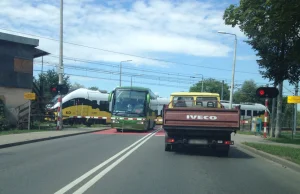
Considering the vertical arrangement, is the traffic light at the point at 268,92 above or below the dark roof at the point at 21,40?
below

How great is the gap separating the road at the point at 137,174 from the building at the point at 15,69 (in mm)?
13270

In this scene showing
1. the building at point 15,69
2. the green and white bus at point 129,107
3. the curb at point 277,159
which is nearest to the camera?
the curb at point 277,159

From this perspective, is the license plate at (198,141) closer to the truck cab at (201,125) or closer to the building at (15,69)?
the truck cab at (201,125)

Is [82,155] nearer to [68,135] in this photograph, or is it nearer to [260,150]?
[260,150]

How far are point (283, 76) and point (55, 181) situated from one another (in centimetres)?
Result: 1519

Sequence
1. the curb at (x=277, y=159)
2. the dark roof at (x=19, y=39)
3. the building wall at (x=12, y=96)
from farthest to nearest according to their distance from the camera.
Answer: the building wall at (x=12, y=96) < the dark roof at (x=19, y=39) < the curb at (x=277, y=159)

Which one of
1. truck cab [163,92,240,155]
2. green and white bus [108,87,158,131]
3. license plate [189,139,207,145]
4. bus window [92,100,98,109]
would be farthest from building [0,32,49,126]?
license plate [189,139,207,145]

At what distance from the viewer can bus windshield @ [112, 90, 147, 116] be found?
27594 mm

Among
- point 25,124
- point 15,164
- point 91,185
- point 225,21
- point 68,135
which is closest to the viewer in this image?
point 91,185

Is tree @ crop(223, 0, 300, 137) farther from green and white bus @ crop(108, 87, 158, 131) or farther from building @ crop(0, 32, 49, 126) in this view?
building @ crop(0, 32, 49, 126)

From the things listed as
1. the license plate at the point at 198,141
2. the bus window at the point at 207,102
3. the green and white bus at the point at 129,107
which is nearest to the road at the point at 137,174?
the license plate at the point at 198,141

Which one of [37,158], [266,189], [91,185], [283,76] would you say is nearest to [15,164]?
[37,158]

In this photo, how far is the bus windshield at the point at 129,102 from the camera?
1086 inches

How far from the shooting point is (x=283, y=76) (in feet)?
64.2
